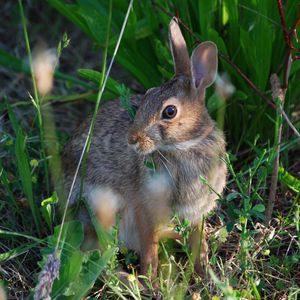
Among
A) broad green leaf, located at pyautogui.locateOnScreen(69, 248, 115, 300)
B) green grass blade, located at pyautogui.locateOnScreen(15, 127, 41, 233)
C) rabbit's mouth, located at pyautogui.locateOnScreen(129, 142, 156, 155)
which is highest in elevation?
rabbit's mouth, located at pyautogui.locateOnScreen(129, 142, 156, 155)

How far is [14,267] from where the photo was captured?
3520mm

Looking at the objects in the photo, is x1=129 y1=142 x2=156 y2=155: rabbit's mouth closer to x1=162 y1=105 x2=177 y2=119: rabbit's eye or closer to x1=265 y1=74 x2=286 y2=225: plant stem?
x1=162 y1=105 x2=177 y2=119: rabbit's eye

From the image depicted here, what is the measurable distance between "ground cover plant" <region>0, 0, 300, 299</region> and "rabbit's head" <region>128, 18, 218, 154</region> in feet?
0.62

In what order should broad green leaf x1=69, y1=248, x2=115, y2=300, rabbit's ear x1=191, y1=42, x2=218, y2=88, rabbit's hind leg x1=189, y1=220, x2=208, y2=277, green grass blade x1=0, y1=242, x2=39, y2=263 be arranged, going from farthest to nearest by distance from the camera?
rabbit's hind leg x1=189, y1=220, x2=208, y2=277 → green grass blade x1=0, y1=242, x2=39, y2=263 → rabbit's ear x1=191, y1=42, x2=218, y2=88 → broad green leaf x1=69, y1=248, x2=115, y2=300

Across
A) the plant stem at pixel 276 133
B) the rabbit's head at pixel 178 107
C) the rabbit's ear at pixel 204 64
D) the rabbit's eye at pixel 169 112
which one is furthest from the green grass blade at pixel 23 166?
the plant stem at pixel 276 133

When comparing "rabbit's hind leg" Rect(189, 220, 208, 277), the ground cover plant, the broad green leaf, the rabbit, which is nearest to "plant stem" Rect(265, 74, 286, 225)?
the ground cover plant

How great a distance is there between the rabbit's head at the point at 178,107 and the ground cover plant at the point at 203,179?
0.19 meters

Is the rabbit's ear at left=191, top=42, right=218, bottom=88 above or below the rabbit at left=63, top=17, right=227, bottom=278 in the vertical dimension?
above

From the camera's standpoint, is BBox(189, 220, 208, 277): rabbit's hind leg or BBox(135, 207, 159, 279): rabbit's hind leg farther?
BBox(189, 220, 208, 277): rabbit's hind leg

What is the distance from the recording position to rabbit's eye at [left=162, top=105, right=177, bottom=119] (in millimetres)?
3148

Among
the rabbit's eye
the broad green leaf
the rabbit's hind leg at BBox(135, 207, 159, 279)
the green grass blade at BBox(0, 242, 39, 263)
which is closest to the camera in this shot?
the broad green leaf

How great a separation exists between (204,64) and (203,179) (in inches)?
23.5

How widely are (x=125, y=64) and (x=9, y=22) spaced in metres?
1.98

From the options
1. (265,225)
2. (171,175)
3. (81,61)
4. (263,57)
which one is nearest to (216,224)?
(265,225)
